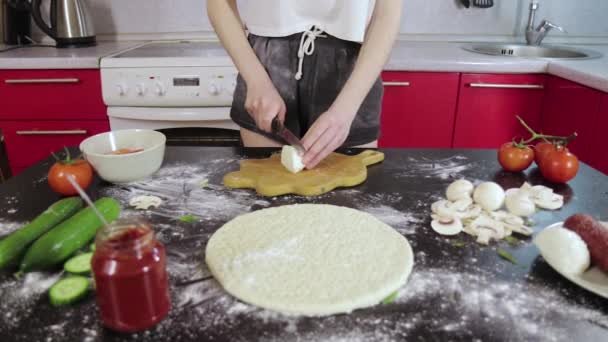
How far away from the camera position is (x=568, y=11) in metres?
2.42

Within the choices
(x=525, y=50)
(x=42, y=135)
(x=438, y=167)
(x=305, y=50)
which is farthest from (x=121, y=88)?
(x=525, y=50)

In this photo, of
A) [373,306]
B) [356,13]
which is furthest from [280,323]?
[356,13]

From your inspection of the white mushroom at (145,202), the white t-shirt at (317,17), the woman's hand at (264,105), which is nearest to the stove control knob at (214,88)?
the white t-shirt at (317,17)

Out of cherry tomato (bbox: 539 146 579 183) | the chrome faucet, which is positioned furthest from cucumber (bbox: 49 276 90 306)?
the chrome faucet

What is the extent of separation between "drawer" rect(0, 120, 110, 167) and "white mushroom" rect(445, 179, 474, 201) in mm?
1590

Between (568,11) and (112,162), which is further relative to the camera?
(568,11)

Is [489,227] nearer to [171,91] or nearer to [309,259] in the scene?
[309,259]

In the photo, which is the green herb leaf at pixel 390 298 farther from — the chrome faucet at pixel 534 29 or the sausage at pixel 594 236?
the chrome faucet at pixel 534 29

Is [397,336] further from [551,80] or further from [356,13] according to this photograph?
[551,80]

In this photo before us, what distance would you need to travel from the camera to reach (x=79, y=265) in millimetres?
694

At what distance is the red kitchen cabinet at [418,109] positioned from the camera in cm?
195

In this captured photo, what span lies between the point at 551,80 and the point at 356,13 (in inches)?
41.4

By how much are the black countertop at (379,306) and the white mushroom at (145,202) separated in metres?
0.02

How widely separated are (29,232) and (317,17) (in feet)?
2.78
